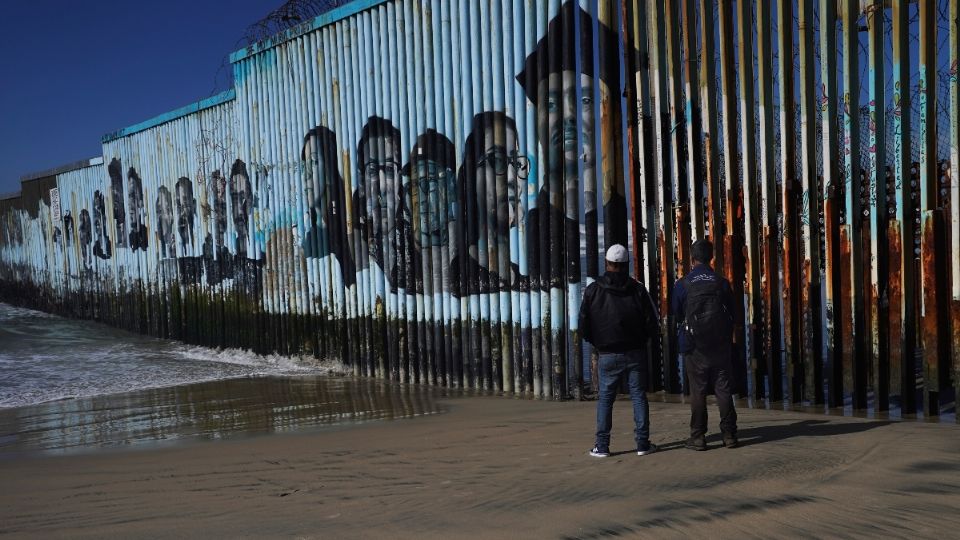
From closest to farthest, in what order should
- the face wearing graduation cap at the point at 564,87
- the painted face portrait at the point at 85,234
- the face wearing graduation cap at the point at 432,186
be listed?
the face wearing graduation cap at the point at 564,87 < the face wearing graduation cap at the point at 432,186 < the painted face portrait at the point at 85,234

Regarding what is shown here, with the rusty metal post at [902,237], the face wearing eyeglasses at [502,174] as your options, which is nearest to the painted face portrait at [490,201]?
the face wearing eyeglasses at [502,174]

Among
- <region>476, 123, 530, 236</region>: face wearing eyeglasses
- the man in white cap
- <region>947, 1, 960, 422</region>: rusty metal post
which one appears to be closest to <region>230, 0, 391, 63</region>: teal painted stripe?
<region>476, 123, 530, 236</region>: face wearing eyeglasses

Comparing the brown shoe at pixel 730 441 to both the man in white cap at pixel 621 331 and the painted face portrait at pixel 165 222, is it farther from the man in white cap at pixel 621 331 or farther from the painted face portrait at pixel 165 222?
the painted face portrait at pixel 165 222

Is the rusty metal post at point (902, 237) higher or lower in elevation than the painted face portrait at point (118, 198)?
lower

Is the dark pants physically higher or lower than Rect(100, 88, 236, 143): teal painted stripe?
lower

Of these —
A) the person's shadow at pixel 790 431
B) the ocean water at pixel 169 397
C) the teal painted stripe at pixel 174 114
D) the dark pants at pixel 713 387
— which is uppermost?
the teal painted stripe at pixel 174 114

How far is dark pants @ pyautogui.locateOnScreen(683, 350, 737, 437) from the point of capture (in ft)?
19.4

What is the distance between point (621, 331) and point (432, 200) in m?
4.61

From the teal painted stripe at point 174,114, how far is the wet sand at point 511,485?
28.1ft

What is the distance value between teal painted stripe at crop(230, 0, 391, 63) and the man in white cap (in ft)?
19.8

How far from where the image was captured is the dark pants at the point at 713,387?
19.4 ft

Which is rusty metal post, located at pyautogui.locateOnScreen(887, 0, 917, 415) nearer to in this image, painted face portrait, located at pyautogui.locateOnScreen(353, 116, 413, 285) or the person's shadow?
the person's shadow

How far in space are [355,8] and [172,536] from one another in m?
8.22

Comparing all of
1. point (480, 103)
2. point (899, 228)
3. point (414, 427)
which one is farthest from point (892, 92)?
point (414, 427)
